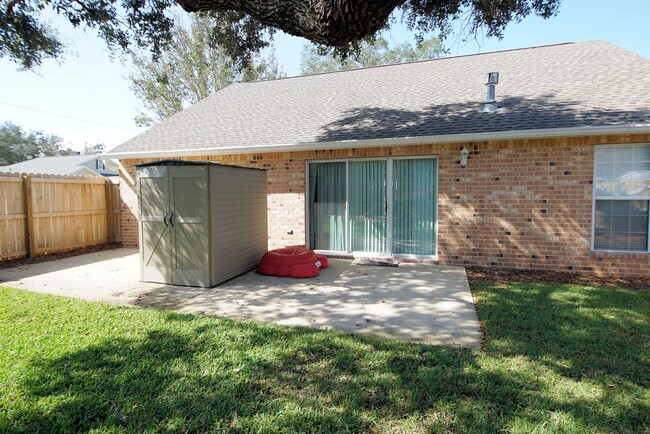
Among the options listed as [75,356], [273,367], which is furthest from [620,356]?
[75,356]

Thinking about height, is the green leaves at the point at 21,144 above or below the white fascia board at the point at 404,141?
above

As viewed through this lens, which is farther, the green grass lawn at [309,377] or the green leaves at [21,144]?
the green leaves at [21,144]

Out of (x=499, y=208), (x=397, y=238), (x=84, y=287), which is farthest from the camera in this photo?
(x=397, y=238)

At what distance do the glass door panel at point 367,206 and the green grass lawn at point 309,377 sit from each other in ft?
13.3

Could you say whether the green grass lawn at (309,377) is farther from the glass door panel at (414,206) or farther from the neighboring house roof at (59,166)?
the neighboring house roof at (59,166)

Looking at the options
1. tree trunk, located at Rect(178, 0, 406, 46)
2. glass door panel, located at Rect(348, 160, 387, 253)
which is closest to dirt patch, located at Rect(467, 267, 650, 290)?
glass door panel, located at Rect(348, 160, 387, 253)

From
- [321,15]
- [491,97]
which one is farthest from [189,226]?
[491,97]

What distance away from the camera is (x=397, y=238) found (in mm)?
8180

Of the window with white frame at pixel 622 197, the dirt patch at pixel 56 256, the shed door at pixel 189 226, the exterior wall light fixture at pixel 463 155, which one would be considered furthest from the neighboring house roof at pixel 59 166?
the window with white frame at pixel 622 197

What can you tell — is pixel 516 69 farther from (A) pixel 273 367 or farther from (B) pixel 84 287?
(B) pixel 84 287

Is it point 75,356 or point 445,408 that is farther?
point 75,356

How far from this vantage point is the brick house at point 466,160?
669 centimetres

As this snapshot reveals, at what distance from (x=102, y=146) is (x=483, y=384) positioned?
77589 millimetres

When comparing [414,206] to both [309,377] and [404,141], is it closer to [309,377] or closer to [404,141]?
[404,141]
